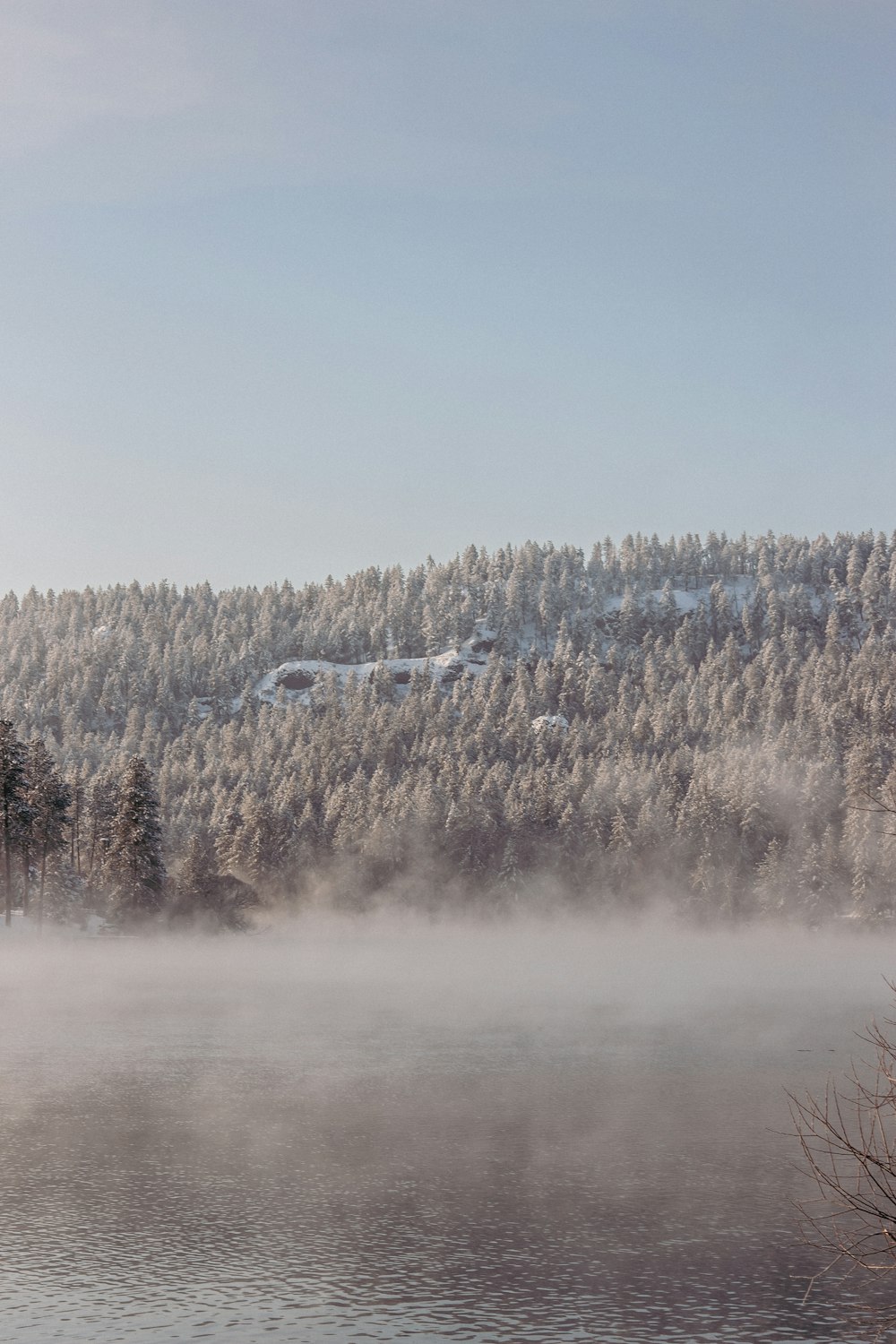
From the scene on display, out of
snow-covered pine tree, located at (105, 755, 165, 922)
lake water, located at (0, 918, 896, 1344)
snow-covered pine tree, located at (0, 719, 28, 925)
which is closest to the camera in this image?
lake water, located at (0, 918, 896, 1344)

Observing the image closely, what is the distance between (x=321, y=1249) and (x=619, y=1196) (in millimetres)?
9474

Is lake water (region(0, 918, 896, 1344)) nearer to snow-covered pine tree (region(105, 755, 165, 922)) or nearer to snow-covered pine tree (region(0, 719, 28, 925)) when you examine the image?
snow-covered pine tree (region(0, 719, 28, 925))

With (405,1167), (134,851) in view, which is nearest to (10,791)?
(134,851)

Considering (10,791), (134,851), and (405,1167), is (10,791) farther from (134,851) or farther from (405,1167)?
(405,1167)

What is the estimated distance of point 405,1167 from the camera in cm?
4150

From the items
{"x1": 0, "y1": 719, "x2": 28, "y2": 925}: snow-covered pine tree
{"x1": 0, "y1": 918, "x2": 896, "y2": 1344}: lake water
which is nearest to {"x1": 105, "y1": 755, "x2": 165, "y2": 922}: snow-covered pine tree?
{"x1": 0, "y1": 719, "x2": 28, "y2": 925}: snow-covered pine tree

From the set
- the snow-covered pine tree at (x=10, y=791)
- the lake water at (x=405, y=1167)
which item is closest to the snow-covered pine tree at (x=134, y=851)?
the snow-covered pine tree at (x=10, y=791)

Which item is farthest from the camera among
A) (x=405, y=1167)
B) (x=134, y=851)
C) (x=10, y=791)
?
(x=134, y=851)

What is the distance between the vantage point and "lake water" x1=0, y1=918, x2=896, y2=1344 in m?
29.3

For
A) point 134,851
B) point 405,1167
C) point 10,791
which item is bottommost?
point 405,1167

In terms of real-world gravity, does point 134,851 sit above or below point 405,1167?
above

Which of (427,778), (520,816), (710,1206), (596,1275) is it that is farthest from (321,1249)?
(427,778)

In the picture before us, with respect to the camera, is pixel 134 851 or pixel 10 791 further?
pixel 134 851

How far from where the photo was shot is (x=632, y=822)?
545 feet
